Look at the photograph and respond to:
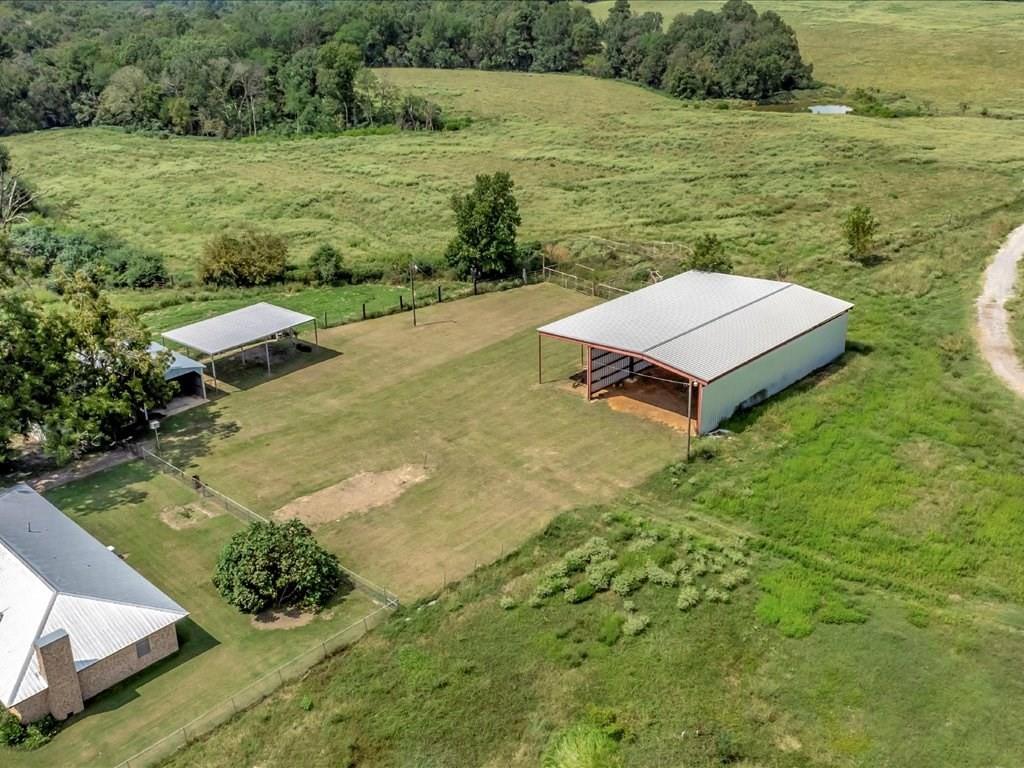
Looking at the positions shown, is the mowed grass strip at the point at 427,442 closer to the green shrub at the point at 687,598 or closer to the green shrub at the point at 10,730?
the green shrub at the point at 687,598

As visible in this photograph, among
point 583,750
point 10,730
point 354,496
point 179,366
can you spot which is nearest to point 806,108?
point 179,366

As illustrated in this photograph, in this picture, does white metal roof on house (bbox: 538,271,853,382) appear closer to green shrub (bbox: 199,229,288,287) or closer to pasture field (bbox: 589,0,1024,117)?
green shrub (bbox: 199,229,288,287)

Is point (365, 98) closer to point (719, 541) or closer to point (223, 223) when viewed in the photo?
point (223, 223)

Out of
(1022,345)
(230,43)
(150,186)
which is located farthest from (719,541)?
(230,43)

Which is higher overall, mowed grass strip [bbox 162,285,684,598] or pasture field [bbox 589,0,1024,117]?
pasture field [bbox 589,0,1024,117]

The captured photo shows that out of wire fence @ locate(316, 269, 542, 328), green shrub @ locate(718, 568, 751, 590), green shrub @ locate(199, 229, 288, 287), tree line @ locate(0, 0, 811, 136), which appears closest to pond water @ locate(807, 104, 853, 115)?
tree line @ locate(0, 0, 811, 136)

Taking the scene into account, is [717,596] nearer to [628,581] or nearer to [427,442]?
[628,581]
